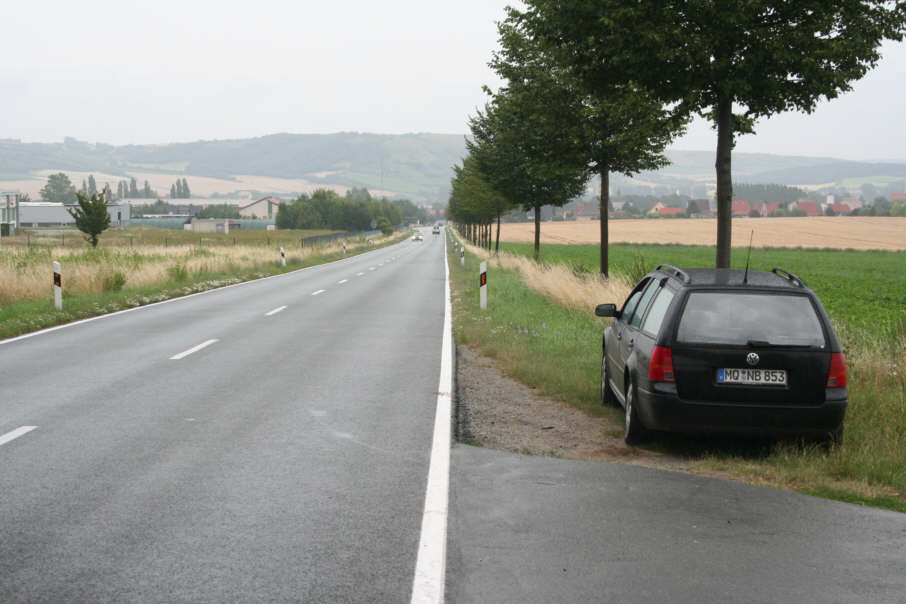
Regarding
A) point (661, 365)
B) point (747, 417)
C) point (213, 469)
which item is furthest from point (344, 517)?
point (747, 417)

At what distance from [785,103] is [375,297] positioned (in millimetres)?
13697

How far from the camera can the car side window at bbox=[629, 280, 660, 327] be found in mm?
7395

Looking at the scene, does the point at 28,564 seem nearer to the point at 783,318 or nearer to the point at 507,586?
the point at 507,586

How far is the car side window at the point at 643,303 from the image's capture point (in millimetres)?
7395

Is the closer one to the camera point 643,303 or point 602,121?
point 643,303

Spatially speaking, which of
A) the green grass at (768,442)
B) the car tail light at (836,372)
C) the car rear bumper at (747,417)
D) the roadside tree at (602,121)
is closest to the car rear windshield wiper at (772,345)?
the car tail light at (836,372)

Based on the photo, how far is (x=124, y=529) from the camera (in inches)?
179

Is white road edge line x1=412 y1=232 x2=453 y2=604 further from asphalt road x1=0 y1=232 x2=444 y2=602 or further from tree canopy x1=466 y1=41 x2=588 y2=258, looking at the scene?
tree canopy x1=466 y1=41 x2=588 y2=258

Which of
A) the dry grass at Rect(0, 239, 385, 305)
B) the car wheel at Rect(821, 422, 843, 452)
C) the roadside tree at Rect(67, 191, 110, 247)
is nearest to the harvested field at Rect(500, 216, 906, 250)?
the roadside tree at Rect(67, 191, 110, 247)

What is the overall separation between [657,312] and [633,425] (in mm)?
967

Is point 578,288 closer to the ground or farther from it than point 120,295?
farther from it

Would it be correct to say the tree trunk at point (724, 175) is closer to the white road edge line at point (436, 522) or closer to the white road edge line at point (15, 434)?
the white road edge line at point (436, 522)

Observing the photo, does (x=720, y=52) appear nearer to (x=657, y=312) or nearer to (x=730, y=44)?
(x=730, y=44)

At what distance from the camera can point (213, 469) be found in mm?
5836
